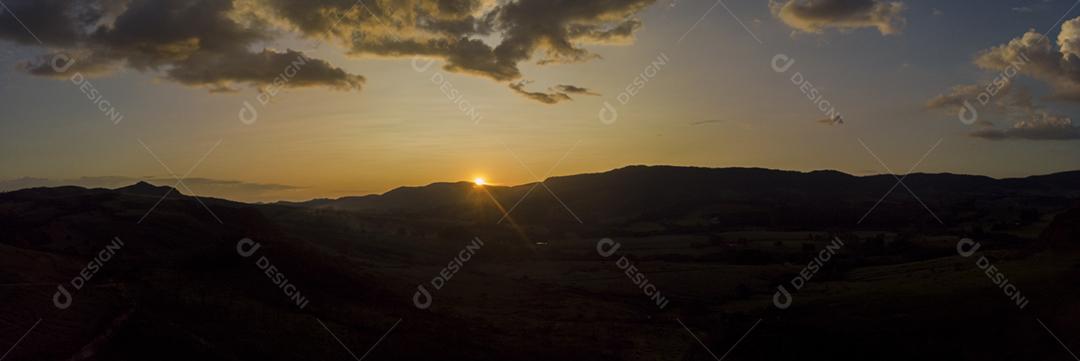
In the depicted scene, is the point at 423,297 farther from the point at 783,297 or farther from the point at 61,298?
the point at 61,298

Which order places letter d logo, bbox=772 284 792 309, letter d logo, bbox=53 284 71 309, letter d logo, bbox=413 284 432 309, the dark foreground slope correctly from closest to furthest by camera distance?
1. letter d logo, bbox=53 284 71 309
2. the dark foreground slope
3. letter d logo, bbox=413 284 432 309
4. letter d logo, bbox=772 284 792 309

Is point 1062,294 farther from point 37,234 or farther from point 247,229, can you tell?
point 37,234

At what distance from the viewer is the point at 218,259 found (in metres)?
41.1

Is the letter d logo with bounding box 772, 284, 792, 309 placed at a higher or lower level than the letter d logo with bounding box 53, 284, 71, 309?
higher

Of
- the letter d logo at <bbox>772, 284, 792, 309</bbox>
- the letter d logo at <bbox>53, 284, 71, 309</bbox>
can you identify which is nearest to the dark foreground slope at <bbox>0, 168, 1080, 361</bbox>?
the letter d logo at <bbox>53, 284, 71, 309</bbox>

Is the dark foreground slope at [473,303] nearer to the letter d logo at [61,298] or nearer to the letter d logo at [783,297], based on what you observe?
the letter d logo at [61,298]

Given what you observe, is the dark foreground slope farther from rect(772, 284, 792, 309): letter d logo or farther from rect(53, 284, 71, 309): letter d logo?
rect(772, 284, 792, 309): letter d logo

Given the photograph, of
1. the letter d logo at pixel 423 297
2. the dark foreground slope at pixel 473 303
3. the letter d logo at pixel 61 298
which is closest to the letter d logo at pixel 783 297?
the dark foreground slope at pixel 473 303

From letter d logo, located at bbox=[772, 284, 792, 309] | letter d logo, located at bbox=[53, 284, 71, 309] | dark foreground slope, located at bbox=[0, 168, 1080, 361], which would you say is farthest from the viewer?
letter d logo, located at bbox=[772, 284, 792, 309]

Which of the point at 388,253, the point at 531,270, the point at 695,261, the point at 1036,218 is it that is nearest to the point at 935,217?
the point at 1036,218

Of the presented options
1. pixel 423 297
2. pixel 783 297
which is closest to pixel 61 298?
pixel 423 297

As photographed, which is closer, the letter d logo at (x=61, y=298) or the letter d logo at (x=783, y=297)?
the letter d logo at (x=61, y=298)

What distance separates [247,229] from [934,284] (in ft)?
161

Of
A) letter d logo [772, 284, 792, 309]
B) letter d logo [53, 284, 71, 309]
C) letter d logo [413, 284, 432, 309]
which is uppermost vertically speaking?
letter d logo [772, 284, 792, 309]
